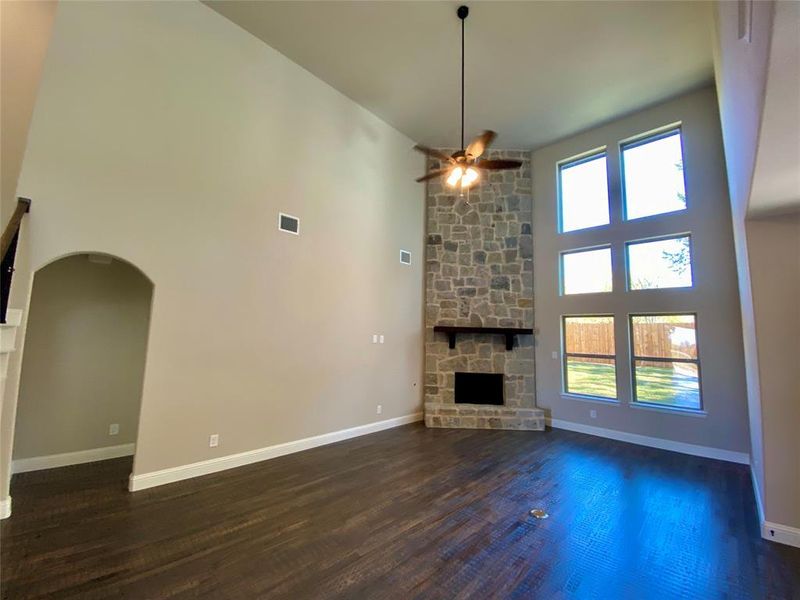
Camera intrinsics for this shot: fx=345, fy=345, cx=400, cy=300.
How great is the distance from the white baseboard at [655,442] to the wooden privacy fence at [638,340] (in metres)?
1.22

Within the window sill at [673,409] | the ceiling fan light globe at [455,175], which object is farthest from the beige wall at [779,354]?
the ceiling fan light globe at [455,175]

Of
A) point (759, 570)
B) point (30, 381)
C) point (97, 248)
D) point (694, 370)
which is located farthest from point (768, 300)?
point (30, 381)

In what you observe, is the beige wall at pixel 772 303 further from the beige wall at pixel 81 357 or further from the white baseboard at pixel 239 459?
the beige wall at pixel 81 357

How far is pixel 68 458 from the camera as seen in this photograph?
3791mm

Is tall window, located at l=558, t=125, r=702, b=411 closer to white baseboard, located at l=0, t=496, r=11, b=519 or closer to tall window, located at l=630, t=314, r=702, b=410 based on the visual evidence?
tall window, located at l=630, t=314, r=702, b=410

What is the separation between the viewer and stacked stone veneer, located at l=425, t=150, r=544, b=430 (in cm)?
639

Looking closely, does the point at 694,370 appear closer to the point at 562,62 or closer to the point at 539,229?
the point at 539,229

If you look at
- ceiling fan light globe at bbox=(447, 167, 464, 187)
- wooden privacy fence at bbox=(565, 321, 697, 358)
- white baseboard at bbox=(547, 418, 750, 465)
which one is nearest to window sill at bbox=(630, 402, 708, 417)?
white baseboard at bbox=(547, 418, 750, 465)

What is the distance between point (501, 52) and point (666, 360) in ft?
16.2

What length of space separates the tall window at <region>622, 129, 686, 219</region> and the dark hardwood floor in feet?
12.4

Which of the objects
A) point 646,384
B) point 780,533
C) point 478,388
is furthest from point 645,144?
point 780,533

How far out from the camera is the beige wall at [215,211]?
3129mm

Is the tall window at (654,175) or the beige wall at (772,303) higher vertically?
the tall window at (654,175)

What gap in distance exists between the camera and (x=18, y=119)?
1.33 meters
